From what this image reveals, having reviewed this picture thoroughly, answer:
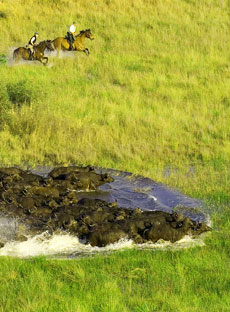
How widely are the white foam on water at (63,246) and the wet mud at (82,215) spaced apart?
0.25 ft

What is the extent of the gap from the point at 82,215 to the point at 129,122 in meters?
8.02

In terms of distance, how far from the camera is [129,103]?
800 inches

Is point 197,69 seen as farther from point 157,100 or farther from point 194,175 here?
point 194,175

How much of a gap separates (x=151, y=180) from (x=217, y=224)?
2.89 m

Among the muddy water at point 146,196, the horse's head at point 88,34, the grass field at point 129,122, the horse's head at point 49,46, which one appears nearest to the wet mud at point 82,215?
the muddy water at point 146,196

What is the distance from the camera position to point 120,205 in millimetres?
11797

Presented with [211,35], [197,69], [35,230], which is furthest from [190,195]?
[211,35]

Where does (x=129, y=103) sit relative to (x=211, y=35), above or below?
below

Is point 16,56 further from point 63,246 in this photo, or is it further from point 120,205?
point 63,246

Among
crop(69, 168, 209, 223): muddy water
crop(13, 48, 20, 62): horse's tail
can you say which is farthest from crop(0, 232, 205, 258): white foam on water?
crop(13, 48, 20, 62): horse's tail

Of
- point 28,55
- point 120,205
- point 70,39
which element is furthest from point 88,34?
point 120,205

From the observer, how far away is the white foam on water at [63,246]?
9.46 m

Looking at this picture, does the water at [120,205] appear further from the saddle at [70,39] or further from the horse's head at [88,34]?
the horse's head at [88,34]

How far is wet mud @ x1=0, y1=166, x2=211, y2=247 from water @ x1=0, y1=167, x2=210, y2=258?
0.06 feet
